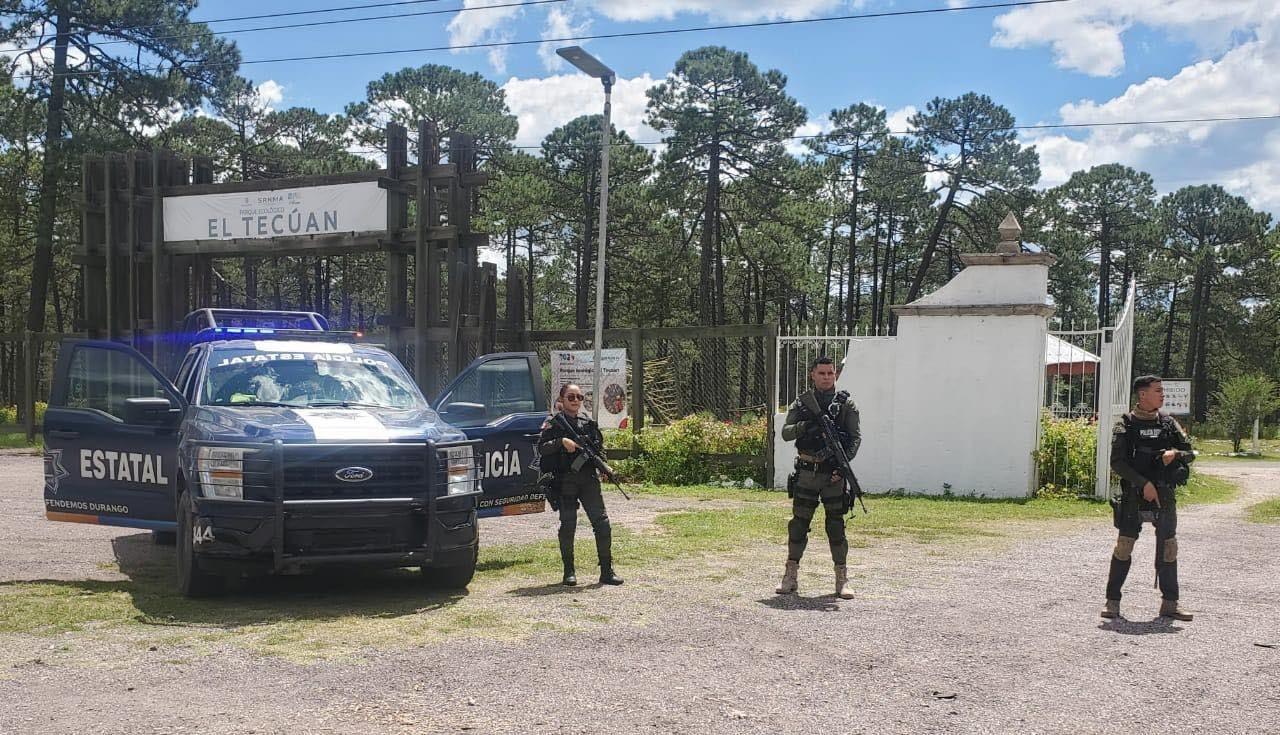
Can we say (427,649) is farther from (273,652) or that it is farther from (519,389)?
(519,389)

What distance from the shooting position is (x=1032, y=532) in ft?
36.6

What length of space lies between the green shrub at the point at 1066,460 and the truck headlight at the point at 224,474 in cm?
1046

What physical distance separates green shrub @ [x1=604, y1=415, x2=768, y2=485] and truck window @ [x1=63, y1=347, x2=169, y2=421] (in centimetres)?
827

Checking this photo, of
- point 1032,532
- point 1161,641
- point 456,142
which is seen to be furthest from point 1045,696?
point 456,142

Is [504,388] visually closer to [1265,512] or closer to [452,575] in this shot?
[452,575]

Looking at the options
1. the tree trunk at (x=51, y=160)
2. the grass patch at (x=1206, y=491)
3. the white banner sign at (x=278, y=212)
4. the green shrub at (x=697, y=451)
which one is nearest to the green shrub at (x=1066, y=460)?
the grass patch at (x=1206, y=491)

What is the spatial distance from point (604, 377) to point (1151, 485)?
32.9 ft

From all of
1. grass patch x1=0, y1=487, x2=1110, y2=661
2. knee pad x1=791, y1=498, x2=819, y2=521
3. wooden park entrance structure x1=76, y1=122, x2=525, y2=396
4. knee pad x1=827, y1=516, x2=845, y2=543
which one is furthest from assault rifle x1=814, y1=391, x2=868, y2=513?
wooden park entrance structure x1=76, y1=122, x2=525, y2=396

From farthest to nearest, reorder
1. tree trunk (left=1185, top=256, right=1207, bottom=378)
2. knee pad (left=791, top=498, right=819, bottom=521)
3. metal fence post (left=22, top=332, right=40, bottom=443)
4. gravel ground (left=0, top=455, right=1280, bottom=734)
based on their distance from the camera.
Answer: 1. tree trunk (left=1185, top=256, right=1207, bottom=378)
2. metal fence post (left=22, top=332, right=40, bottom=443)
3. knee pad (left=791, top=498, right=819, bottom=521)
4. gravel ground (left=0, top=455, right=1280, bottom=734)

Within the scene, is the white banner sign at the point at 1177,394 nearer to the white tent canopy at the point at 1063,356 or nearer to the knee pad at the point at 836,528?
the white tent canopy at the point at 1063,356

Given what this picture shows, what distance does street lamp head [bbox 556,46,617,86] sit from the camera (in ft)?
42.5

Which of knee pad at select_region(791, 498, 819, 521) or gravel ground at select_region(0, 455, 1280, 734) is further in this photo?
knee pad at select_region(791, 498, 819, 521)

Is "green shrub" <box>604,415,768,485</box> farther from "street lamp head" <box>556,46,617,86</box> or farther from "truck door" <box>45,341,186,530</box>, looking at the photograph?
"truck door" <box>45,341,186,530</box>

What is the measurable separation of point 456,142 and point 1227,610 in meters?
12.1
